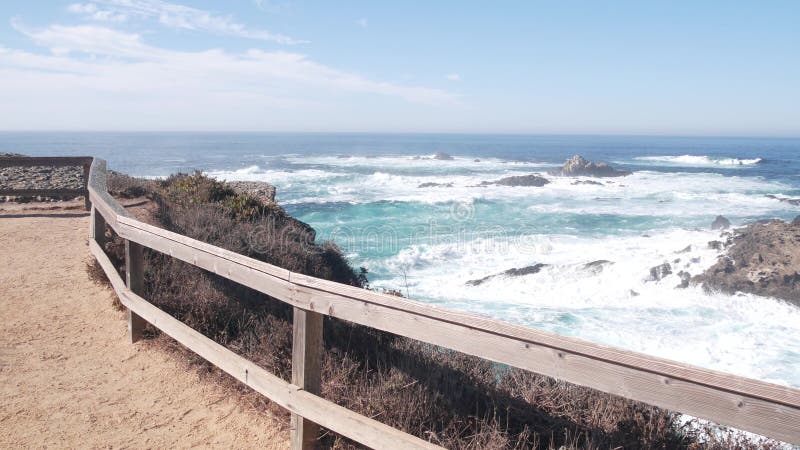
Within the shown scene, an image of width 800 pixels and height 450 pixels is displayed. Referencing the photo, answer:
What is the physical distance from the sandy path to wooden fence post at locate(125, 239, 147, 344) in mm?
138

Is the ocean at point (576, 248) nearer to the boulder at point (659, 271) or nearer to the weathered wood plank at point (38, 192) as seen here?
the boulder at point (659, 271)

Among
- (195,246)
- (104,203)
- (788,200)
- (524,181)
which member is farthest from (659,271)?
(524,181)

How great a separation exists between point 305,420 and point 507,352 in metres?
1.44

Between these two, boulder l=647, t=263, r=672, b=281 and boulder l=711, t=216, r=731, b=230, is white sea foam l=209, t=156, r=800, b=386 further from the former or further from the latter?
boulder l=711, t=216, r=731, b=230

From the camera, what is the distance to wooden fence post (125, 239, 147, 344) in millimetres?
4945

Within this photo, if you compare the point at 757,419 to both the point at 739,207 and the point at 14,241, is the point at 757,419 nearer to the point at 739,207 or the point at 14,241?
the point at 14,241

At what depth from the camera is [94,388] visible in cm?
423

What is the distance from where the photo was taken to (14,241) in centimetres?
889

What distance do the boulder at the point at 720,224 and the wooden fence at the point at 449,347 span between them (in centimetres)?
2574

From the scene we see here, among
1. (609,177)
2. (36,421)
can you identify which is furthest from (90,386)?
(609,177)

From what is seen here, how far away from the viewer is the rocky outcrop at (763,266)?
51.3 feet

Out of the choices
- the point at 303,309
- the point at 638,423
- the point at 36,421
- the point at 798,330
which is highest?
the point at 303,309

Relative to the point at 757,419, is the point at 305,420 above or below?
below

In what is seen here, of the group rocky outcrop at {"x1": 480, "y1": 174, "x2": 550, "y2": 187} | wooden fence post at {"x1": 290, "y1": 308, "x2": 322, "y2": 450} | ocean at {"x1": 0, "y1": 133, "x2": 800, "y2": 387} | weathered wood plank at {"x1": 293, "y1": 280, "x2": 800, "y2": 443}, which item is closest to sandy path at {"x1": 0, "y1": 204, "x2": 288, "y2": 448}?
wooden fence post at {"x1": 290, "y1": 308, "x2": 322, "y2": 450}
